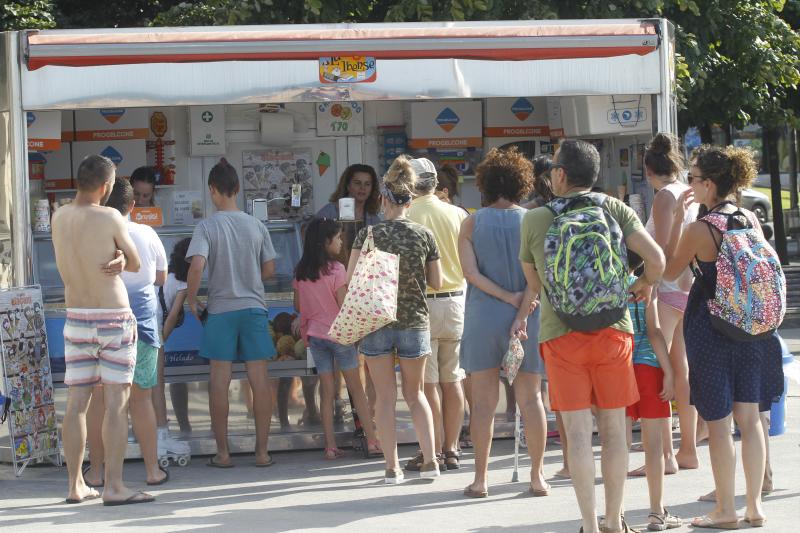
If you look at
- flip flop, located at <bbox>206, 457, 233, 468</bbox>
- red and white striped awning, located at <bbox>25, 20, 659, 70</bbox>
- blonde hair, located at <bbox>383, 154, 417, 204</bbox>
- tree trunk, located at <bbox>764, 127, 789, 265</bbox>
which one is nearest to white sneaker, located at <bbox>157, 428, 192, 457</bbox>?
flip flop, located at <bbox>206, 457, 233, 468</bbox>

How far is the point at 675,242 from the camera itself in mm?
6918

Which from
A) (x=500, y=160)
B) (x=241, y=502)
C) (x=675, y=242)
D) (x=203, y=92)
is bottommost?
(x=241, y=502)

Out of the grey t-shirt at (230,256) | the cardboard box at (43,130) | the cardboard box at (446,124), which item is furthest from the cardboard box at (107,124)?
the grey t-shirt at (230,256)

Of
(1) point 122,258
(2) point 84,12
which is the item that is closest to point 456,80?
(1) point 122,258

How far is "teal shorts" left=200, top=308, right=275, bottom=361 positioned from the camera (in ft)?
24.4

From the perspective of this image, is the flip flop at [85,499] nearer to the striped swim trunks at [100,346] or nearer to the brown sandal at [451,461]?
the striped swim trunks at [100,346]

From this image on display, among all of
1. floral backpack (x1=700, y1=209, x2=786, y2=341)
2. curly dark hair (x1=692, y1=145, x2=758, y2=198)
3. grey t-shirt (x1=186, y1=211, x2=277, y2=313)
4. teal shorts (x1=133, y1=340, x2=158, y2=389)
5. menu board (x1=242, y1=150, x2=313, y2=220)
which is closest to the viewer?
floral backpack (x1=700, y1=209, x2=786, y2=341)

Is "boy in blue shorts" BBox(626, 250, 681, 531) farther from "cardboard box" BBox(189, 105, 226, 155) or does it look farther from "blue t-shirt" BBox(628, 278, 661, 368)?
"cardboard box" BBox(189, 105, 226, 155)

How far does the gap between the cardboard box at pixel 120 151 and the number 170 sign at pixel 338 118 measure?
4.92 ft

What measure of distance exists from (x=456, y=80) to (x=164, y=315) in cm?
240

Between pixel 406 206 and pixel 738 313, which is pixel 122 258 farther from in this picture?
pixel 738 313

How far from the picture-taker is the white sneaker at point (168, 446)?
7538mm

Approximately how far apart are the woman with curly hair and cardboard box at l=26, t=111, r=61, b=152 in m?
3.59

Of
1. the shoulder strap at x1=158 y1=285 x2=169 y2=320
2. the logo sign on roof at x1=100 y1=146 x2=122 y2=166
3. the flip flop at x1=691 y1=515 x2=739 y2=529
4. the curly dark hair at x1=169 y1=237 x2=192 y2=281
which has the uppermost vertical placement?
the logo sign on roof at x1=100 y1=146 x2=122 y2=166
